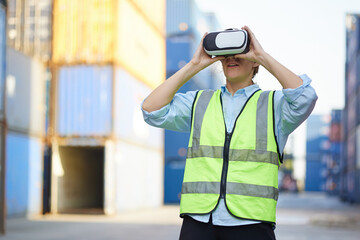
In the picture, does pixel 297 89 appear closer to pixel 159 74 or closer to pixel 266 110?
pixel 266 110

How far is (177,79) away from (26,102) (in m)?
15.6

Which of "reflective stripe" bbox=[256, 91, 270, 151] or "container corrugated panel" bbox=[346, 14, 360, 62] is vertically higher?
"container corrugated panel" bbox=[346, 14, 360, 62]

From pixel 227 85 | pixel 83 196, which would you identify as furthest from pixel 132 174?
pixel 227 85

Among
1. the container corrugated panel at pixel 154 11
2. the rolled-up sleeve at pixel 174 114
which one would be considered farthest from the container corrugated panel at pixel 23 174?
the rolled-up sleeve at pixel 174 114

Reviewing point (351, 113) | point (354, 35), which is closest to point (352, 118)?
point (351, 113)

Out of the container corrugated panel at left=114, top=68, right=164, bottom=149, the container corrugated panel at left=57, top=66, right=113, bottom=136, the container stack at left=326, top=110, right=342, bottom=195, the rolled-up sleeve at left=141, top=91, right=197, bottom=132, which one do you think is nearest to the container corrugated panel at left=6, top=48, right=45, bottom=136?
the container corrugated panel at left=57, top=66, right=113, bottom=136

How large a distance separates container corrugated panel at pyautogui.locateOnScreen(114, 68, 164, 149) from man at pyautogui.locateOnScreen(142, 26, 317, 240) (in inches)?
605

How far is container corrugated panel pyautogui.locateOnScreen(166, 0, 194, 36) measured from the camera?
1387 inches

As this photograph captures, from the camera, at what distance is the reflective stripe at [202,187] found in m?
2.37

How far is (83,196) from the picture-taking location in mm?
21422

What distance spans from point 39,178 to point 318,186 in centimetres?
7988

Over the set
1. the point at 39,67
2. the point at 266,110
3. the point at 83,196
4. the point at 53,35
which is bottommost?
the point at 83,196

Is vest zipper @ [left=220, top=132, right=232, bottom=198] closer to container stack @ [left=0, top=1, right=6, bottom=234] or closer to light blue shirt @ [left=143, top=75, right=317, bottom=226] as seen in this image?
light blue shirt @ [left=143, top=75, right=317, bottom=226]

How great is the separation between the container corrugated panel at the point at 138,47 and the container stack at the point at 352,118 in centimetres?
1671
